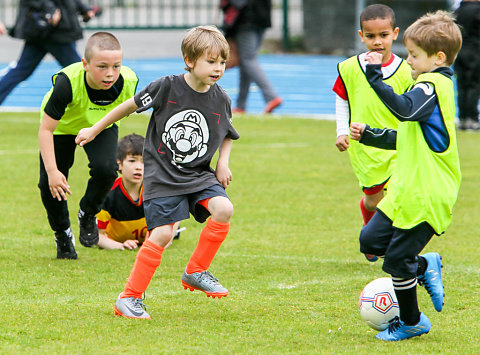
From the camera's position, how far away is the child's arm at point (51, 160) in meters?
5.38

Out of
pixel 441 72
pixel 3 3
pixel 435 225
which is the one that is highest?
pixel 441 72

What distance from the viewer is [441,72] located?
441cm

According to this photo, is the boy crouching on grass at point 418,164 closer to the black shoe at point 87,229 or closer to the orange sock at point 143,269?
the orange sock at point 143,269

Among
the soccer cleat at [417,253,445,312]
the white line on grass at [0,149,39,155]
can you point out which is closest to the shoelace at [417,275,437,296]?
the soccer cleat at [417,253,445,312]

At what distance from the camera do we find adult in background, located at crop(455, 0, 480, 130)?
12719 millimetres

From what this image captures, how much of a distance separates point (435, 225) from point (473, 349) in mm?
642

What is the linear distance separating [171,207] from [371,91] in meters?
1.87

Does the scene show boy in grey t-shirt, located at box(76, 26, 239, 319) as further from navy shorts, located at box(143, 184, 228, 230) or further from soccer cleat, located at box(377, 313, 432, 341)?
soccer cleat, located at box(377, 313, 432, 341)

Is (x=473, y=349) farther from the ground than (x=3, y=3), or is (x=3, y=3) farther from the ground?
(x=473, y=349)

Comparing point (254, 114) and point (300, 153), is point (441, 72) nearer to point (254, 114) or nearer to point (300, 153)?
point (300, 153)

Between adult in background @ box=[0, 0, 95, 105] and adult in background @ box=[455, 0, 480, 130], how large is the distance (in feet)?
17.8

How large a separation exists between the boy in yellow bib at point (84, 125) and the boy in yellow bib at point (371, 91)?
1.47 m

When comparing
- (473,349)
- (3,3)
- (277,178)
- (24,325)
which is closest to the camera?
(473,349)

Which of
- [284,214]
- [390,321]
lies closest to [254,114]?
[284,214]
